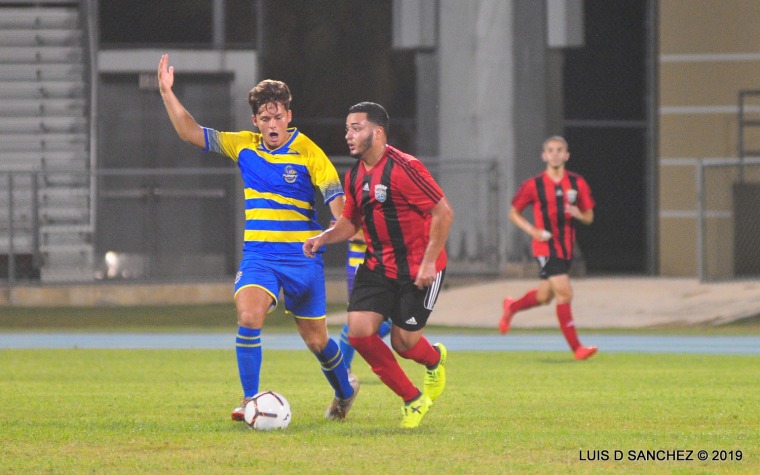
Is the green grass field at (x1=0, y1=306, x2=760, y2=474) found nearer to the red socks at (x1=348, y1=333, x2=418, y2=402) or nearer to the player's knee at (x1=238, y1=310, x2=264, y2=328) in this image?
the red socks at (x1=348, y1=333, x2=418, y2=402)

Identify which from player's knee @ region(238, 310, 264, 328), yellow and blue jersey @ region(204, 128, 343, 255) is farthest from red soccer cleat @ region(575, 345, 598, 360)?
player's knee @ region(238, 310, 264, 328)

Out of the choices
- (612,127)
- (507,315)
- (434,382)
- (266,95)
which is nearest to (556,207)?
(507,315)

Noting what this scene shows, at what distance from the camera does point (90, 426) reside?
8.77m

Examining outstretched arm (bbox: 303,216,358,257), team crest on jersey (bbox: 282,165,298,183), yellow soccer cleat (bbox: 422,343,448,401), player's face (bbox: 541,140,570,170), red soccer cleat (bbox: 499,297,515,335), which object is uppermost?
player's face (bbox: 541,140,570,170)

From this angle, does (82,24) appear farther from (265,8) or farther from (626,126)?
(626,126)

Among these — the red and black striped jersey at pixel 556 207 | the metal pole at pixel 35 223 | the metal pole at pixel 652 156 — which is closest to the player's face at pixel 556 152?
the red and black striped jersey at pixel 556 207

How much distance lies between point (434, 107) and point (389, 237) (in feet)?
54.1

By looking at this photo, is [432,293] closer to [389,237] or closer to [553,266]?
[389,237]

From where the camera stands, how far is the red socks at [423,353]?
28.4ft

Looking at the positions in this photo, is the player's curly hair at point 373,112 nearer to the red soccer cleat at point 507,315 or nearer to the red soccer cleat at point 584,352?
the red soccer cleat at point 584,352

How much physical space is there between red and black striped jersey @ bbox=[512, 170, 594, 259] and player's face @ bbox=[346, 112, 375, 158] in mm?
6201

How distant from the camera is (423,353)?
873 centimetres

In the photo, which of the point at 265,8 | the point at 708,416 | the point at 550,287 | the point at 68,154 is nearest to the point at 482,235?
the point at 265,8

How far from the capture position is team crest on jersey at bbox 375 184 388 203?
27.8ft
